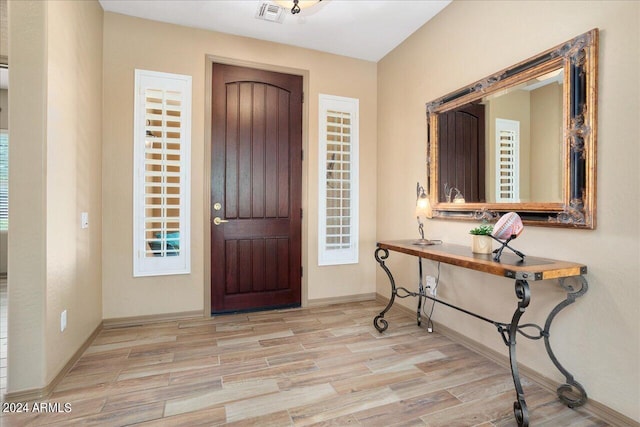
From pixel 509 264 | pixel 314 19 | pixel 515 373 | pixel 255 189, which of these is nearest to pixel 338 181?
pixel 255 189

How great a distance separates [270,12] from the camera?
282 centimetres

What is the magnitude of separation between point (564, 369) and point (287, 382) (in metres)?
1.64

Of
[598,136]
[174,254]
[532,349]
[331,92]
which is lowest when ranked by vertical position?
[532,349]

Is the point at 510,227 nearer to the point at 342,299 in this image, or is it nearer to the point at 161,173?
the point at 342,299

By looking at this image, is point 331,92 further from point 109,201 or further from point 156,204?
point 109,201

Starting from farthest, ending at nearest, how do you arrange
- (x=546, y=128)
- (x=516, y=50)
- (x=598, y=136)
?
1. (x=516, y=50)
2. (x=546, y=128)
3. (x=598, y=136)

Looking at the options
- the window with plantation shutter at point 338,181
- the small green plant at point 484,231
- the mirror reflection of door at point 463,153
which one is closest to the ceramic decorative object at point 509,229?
the small green plant at point 484,231

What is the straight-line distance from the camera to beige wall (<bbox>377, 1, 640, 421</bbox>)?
160 cm

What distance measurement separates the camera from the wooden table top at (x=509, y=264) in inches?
64.4

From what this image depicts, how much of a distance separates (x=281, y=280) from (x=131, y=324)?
4.76 ft

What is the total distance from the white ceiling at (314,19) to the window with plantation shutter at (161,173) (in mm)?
540

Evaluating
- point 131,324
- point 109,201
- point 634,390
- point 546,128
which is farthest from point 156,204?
point 634,390

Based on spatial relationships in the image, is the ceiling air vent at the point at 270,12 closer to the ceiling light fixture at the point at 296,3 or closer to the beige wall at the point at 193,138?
the ceiling light fixture at the point at 296,3

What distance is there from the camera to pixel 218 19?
296 cm
